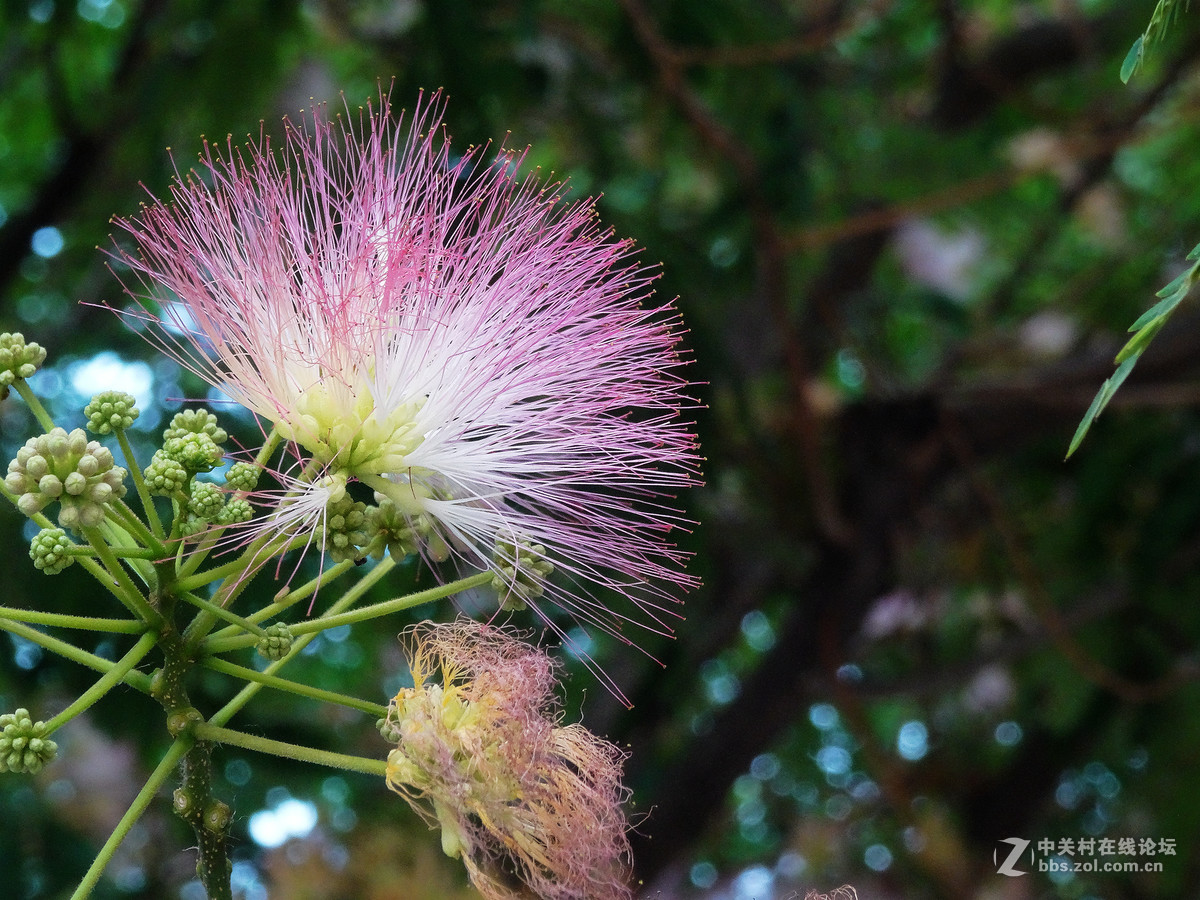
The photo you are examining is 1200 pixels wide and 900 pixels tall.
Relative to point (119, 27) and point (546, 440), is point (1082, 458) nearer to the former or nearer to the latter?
point (546, 440)

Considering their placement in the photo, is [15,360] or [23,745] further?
[15,360]

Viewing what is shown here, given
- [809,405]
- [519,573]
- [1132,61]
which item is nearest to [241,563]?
[519,573]

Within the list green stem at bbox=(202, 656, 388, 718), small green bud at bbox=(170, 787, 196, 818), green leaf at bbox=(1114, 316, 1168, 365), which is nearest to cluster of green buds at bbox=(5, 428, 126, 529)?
green stem at bbox=(202, 656, 388, 718)

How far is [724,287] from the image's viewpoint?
3.99 metres

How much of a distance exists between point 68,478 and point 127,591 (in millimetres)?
157

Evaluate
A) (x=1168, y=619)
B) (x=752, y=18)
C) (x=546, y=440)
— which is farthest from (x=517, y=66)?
(x=1168, y=619)

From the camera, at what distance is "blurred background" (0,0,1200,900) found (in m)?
3.79

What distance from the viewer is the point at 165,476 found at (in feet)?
4.92

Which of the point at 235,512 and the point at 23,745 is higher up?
the point at 235,512

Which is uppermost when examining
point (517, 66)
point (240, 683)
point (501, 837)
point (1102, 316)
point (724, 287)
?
point (1102, 316)

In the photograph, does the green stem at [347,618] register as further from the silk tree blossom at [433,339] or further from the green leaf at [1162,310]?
the green leaf at [1162,310]

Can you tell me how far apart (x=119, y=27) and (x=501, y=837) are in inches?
223

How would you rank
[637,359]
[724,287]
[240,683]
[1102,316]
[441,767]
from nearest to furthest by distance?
[441,767], [637,359], [240,683], [724,287], [1102,316]

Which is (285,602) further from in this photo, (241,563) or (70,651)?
(70,651)
